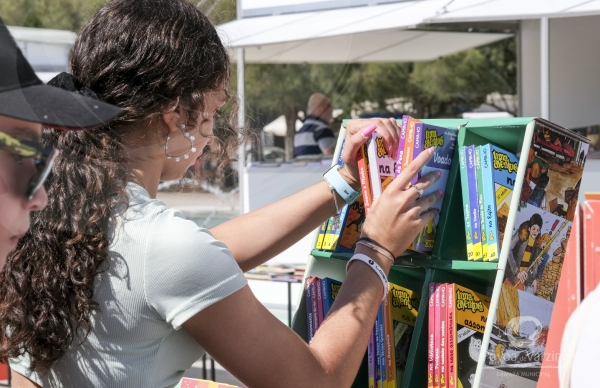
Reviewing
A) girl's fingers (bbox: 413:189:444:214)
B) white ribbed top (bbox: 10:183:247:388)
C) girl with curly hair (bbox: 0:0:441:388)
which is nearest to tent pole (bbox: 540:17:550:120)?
girl's fingers (bbox: 413:189:444:214)

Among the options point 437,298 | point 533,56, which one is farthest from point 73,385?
point 533,56

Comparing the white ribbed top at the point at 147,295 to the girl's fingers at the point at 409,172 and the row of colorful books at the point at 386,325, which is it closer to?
the girl's fingers at the point at 409,172

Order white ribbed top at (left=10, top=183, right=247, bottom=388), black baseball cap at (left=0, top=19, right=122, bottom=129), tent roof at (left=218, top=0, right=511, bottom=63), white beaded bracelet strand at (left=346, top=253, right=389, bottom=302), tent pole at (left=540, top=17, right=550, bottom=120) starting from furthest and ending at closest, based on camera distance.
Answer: tent pole at (left=540, top=17, right=550, bottom=120)
tent roof at (left=218, top=0, right=511, bottom=63)
white beaded bracelet strand at (left=346, top=253, right=389, bottom=302)
white ribbed top at (left=10, top=183, right=247, bottom=388)
black baseball cap at (left=0, top=19, right=122, bottom=129)

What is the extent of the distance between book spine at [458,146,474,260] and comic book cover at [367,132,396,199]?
0.52 ft

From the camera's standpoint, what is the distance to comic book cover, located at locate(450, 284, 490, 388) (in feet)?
5.01

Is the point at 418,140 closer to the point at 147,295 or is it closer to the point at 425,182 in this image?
the point at 425,182

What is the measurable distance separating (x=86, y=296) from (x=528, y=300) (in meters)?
0.94

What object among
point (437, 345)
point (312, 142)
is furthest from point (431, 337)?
point (312, 142)

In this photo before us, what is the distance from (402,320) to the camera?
1703 millimetres

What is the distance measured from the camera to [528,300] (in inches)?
60.1

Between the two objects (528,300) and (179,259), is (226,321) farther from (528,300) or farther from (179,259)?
(528,300)

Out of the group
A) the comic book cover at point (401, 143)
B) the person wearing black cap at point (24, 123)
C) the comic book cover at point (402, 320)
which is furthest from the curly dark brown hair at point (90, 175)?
the comic book cover at point (402, 320)

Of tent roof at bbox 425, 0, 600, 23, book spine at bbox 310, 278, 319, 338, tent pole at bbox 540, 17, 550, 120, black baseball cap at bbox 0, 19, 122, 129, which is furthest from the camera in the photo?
tent pole at bbox 540, 17, 550, 120

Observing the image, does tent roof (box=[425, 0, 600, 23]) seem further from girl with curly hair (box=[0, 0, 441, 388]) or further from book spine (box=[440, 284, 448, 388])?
girl with curly hair (box=[0, 0, 441, 388])
